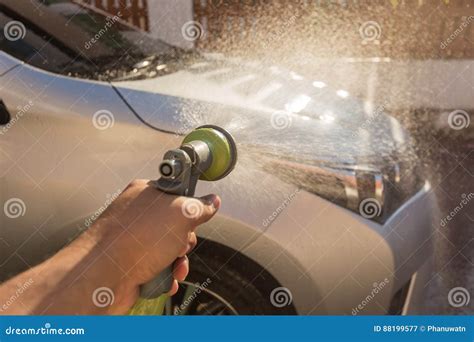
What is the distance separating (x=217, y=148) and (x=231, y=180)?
0.44 meters

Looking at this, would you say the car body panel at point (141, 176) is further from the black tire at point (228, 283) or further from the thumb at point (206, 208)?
the thumb at point (206, 208)

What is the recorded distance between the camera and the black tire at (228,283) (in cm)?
199

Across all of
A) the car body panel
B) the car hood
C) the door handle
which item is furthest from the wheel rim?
the door handle

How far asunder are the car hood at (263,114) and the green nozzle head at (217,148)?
14.6 inches

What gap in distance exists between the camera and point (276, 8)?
2.50 m

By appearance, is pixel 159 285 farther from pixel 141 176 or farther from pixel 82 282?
pixel 141 176

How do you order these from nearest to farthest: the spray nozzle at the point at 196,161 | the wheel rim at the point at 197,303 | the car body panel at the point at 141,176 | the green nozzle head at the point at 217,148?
the spray nozzle at the point at 196,161 < the green nozzle head at the point at 217,148 < the car body panel at the point at 141,176 < the wheel rim at the point at 197,303

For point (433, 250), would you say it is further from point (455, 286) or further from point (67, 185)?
point (67, 185)

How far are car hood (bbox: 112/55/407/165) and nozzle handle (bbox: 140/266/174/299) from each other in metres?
0.54

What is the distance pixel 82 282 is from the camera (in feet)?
5.08

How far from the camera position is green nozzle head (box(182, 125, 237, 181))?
1511mm

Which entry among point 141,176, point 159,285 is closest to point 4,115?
point 141,176

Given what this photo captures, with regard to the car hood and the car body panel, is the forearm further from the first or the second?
the car hood

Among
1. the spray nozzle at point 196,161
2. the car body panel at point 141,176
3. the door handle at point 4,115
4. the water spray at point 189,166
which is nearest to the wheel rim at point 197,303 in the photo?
the car body panel at point 141,176
